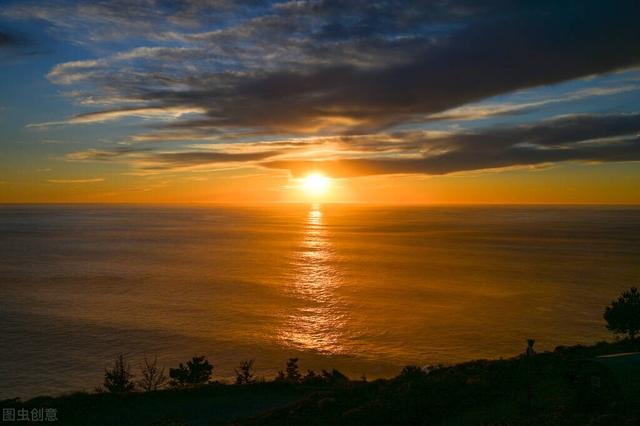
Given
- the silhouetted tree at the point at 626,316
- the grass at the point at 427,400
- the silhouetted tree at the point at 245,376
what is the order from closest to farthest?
the grass at the point at 427,400, the silhouetted tree at the point at 245,376, the silhouetted tree at the point at 626,316

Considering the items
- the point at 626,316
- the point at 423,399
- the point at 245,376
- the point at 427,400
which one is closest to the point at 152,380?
the point at 245,376

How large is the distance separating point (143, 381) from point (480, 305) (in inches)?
1970

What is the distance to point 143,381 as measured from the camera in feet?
128

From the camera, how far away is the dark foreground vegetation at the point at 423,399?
1766 cm

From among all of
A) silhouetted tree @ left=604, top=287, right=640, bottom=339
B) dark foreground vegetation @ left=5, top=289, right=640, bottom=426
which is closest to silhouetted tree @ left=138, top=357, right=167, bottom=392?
dark foreground vegetation @ left=5, top=289, right=640, bottom=426

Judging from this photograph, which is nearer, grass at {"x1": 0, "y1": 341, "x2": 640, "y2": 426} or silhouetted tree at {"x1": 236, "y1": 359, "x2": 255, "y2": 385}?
grass at {"x1": 0, "y1": 341, "x2": 640, "y2": 426}

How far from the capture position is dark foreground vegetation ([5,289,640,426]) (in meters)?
17.7

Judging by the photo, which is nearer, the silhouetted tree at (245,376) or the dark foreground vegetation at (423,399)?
the dark foreground vegetation at (423,399)

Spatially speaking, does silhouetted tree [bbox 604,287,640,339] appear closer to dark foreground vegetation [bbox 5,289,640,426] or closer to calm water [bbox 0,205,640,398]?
dark foreground vegetation [bbox 5,289,640,426]

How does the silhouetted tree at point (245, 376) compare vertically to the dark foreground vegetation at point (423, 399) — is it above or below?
below

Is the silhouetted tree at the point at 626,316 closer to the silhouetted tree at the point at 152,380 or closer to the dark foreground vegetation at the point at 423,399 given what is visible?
the dark foreground vegetation at the point at 423,399

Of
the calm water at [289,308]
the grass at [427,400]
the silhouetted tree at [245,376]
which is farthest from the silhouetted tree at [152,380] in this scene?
the grass at [427,400]

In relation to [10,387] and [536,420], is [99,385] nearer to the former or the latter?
[10,387]

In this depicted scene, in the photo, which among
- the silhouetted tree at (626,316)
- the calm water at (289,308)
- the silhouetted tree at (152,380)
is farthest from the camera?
the calm water at (289,308)
